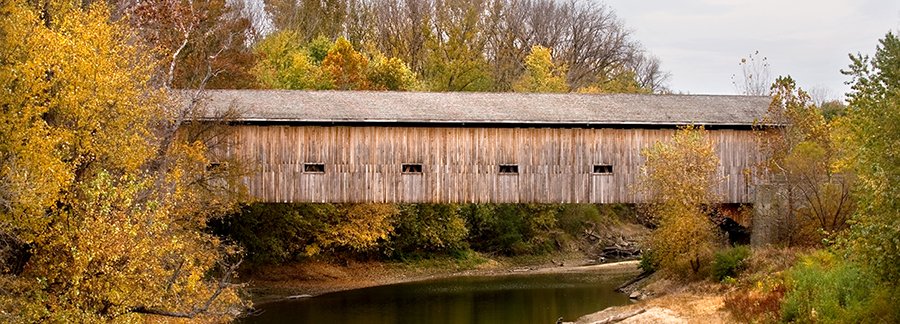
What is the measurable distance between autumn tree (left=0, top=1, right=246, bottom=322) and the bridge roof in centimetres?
857

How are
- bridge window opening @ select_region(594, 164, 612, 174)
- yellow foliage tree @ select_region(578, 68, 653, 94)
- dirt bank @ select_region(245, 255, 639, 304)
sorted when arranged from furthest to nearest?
yellow foliage tree @ select_region(578, 68, 653, 94), dirt bank @ select_region(245, 255, 639, 304), bridge window opening @ select_region(594, 164, 612, 174)

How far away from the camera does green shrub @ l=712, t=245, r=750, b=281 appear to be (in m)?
25.8

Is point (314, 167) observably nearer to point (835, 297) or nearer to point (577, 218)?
point (835, 297)

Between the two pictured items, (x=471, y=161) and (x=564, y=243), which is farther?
(x=564, y=243)

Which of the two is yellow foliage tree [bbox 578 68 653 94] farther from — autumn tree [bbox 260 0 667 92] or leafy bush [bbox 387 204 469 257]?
leafy bush [bbox 387 204 469 257]

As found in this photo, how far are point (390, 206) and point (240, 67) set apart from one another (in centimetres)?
699

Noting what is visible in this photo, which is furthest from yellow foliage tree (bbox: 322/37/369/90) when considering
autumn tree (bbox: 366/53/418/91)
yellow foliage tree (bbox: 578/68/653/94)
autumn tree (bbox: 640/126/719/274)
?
autumn tree (bbox: 640/126/719/274)

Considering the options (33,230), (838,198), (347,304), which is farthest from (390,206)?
(33,230)

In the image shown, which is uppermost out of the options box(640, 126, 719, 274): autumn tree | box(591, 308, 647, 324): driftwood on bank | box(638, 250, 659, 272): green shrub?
box(640, 126, 719, 274): autumn tree

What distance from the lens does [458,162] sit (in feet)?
89.6

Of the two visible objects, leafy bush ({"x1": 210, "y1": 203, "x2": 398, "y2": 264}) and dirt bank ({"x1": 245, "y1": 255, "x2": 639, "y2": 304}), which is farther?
leafy bush ({"x1": 210, "y1": 203, "x2": 398, "y2": 264})

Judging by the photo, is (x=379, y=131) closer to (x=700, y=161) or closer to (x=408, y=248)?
(x=700, y=161)

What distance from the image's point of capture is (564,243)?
46.9 m

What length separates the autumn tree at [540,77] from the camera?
4612 cm
